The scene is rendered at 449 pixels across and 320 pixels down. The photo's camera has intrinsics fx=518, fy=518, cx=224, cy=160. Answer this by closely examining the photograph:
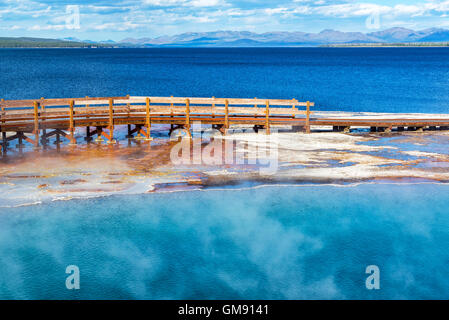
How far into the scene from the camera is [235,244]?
42.8 feet

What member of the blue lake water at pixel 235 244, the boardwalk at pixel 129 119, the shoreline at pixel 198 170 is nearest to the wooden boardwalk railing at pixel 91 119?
the boardwalk at pixel 129 119

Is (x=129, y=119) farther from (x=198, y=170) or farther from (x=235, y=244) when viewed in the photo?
(x=235, y=244)

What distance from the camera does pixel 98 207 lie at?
49.0 feet

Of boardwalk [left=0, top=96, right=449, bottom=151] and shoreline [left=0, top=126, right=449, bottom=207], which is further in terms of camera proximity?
boardwalk [left=0, top=96, right=449, bottom=151]

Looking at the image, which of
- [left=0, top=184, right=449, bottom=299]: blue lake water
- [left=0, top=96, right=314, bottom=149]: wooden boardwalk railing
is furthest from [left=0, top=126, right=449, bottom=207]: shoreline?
[left=0, top=96, right=314, bottom=149]: wooden boardwalk railing

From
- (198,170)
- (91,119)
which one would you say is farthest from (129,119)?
(198,170)

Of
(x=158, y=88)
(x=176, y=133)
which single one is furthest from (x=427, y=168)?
(x=158, y=88)

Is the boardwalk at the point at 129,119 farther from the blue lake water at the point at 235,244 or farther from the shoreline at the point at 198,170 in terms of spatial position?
the blue lake water at the point at 235,244

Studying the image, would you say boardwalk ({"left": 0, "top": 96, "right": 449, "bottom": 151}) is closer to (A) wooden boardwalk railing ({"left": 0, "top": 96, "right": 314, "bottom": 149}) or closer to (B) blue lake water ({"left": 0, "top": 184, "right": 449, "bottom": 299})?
(A) wooden boardwalk railing ({"left": 0, "top": 96, "right": 314, "bottom": 149})

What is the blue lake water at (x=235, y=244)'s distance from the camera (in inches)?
436

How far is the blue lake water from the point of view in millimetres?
11078

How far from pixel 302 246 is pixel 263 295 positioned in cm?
264

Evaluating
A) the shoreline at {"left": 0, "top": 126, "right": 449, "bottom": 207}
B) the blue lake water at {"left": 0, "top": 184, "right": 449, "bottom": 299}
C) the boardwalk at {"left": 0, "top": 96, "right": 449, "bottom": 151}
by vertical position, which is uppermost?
the boardwalk at {"left": 0, "top": 96, "right": 449, "bottom": 151}

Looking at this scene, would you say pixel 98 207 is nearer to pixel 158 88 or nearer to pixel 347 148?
pixel 347 148
